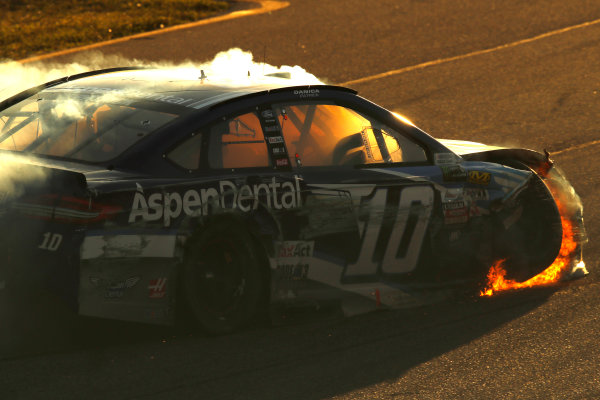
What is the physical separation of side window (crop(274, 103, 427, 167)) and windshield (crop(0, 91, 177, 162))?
761 millimetres

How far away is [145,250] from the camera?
5.97 metres

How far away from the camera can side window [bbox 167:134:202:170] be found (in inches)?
246

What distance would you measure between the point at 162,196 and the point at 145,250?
11.5 inches

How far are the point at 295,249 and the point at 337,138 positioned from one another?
0.79 meters

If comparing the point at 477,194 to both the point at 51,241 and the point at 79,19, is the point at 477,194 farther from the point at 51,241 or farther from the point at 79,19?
the point at 79,19

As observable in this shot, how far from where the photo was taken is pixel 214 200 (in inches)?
246

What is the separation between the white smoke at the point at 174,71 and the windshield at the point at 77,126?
2.32ft

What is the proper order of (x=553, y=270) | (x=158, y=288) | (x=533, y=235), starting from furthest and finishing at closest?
(x=553, y=270)
(x=533, y=235)
(x=158, y=288)

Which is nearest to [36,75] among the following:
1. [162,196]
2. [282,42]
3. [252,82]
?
[282,42]

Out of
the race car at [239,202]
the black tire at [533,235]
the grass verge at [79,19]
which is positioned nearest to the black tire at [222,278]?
the race car at [239,202]

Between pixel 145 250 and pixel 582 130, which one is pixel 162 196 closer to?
pixel 145 250

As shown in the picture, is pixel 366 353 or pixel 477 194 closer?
pixel 366 353

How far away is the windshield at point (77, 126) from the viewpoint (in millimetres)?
6328

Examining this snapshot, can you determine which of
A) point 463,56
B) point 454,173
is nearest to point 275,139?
point 454,173
